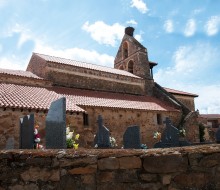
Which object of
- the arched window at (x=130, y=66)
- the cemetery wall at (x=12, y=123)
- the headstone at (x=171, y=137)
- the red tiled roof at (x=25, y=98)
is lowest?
the headstone at (x=171, y=137)

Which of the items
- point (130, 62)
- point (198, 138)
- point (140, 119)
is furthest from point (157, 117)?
point (130, 62)

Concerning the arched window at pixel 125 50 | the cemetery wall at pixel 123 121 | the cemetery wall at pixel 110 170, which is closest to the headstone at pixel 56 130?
the cemetery wall at pixel 110 170

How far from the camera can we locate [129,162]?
3033mm

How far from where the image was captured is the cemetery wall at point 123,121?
1587 centimetres

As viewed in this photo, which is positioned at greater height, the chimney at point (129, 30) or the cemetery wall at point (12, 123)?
the chimney at point (129, 30)

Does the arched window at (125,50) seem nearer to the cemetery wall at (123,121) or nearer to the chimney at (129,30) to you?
the chimney at (129,30)

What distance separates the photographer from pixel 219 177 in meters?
2.99

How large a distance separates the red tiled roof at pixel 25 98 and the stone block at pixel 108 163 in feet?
30.5

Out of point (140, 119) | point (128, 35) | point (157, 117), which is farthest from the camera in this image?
point (128, 35)

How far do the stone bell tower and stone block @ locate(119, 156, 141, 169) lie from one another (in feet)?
71.5

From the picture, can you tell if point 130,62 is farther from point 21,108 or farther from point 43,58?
point 21,108

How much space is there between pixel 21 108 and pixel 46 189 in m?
9.21

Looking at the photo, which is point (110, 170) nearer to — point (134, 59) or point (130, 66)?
point (134, 59)

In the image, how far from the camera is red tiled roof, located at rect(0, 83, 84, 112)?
11.9m
